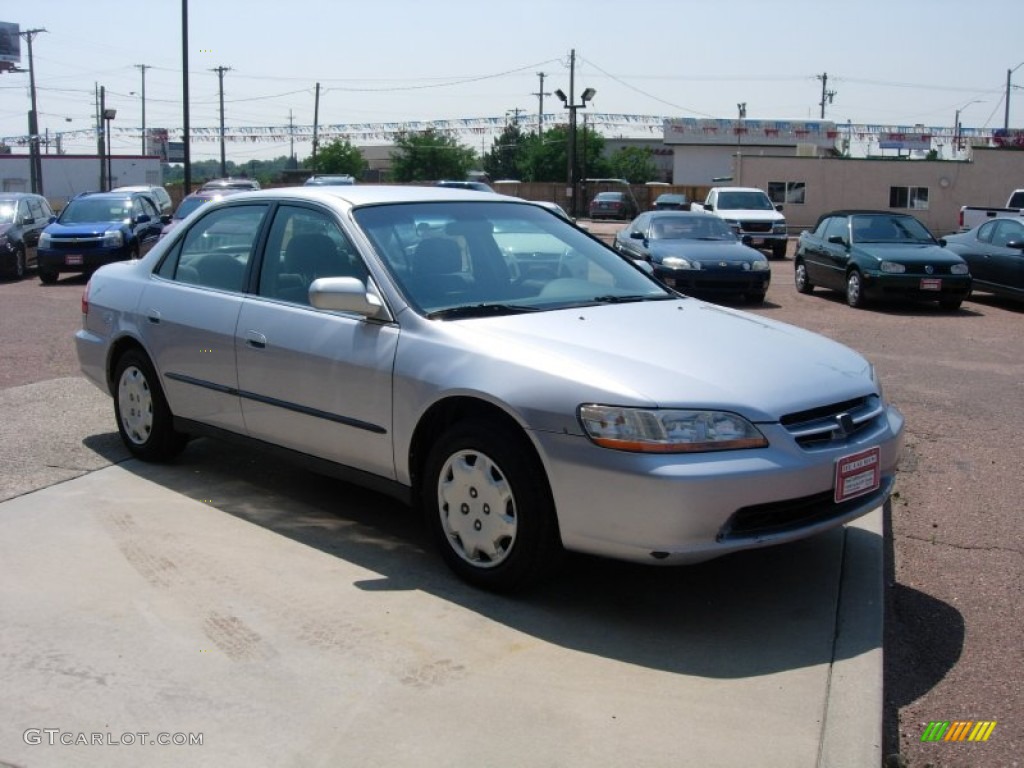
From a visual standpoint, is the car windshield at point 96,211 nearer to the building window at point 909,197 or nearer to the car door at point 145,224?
the car door at point 145,224

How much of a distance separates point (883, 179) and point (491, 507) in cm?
4224

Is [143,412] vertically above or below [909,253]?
below

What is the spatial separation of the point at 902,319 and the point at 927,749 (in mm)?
11897

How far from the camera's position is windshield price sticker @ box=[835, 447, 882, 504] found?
4062 millimetres

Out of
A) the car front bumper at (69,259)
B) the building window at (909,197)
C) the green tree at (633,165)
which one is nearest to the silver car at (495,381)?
the car front bumper at (69,259)

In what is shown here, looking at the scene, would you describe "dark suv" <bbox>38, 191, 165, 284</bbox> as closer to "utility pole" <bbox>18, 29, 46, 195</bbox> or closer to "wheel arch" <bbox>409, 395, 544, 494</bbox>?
"wheel arch" <bbox>409, 395, 544, 494</bbox>

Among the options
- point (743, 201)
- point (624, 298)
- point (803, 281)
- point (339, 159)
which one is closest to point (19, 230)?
point (803, 281)

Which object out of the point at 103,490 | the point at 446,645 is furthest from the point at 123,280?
the point at 446,645

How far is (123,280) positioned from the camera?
6301mm

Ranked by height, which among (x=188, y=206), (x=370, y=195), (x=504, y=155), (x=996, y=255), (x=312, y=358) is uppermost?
(x=504, y=155)

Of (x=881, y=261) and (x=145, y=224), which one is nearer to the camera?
(x=881, y=261)

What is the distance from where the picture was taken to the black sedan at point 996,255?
50.6ft

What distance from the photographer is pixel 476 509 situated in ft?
14.0

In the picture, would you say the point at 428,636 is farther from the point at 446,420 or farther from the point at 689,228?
the point at 689,228
